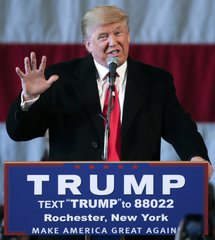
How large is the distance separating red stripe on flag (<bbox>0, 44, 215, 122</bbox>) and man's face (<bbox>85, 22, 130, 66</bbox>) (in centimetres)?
122

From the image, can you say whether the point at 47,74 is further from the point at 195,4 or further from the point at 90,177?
the point at 195,4

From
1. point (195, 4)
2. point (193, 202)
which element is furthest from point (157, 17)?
point (193, 202)

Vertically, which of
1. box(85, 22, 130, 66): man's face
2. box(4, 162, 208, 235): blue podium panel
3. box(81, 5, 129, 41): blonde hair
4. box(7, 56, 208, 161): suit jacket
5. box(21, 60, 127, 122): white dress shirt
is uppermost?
box(81, 5, 129, 41): blonde hair

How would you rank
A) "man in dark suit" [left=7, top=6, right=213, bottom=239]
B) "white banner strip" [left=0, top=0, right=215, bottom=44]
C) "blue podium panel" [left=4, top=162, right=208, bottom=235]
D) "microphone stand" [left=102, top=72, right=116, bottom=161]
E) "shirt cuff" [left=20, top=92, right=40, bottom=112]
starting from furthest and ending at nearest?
"white banner strip" [left=0, top=0, right=215, bottom=44] < "man in dark suit" [left=7, top=6, right=213, bottom=239] < "shirt cuff" [left=20, top=92, right=40, bottom=112] < "microphone stand" [left=102, top=72, right=116, bottom=161] < "blue podium panel" [left=4, top=162, right=208, bottom=235]

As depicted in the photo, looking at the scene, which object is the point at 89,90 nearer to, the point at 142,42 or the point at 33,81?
the point at 33,81

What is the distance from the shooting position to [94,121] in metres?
2.65

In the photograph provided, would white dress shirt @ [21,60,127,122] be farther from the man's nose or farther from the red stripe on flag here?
the red stripe on flag

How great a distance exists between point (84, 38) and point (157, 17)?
1215 mm

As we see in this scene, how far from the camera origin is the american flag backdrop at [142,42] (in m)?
3.96

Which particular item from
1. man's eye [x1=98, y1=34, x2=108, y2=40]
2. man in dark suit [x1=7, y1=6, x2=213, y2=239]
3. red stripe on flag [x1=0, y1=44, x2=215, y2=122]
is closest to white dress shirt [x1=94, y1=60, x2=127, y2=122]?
man in dark suit [x1=7, y1=6, x2=213, y2=239]

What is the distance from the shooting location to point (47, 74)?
283cm

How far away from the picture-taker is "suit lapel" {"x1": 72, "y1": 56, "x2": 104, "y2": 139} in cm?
265

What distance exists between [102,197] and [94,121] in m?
0.52

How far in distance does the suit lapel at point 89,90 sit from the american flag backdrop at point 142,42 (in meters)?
1.15
